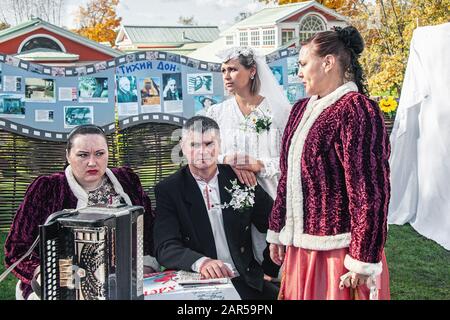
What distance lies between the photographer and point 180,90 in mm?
6043

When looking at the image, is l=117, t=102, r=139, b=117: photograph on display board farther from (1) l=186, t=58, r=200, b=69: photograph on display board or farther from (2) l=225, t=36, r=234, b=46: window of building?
(2) l=225, t=36, r=234, b=46: window of building

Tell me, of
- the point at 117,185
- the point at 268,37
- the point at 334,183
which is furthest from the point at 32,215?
the point at 268,37

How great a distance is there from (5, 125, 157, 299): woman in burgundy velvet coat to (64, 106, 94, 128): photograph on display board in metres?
2.85

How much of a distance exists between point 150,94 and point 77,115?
71 centimetres

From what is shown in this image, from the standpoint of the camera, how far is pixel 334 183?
2561mm

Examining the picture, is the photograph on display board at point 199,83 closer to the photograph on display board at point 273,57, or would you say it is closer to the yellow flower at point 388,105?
the photograph on display board at point 273,57

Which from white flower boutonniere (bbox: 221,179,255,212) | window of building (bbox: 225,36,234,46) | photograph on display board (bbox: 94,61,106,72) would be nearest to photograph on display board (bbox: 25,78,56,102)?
photograph on display board (bbox: 94,61,106,72)

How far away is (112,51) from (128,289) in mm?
16621

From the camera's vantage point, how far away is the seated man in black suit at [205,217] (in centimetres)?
311

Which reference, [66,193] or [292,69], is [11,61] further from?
A: [66,193]

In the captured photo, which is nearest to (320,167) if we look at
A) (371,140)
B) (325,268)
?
(371,140)

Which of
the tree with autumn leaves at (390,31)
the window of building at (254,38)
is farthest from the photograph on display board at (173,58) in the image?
the window of building at (254,38)

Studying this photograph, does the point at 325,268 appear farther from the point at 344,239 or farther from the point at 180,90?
the point at 180,90

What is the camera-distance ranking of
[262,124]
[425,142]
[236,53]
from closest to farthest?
[262,124]
[236,53]
[425,142]
